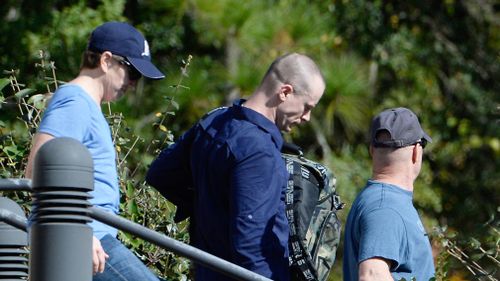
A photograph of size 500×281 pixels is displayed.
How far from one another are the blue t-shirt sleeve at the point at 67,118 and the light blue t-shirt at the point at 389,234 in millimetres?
892

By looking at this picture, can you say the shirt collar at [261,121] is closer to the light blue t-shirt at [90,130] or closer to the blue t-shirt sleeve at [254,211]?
the blue t-shirt sleeve at [254,211]

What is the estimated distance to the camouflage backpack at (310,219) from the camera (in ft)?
14.8

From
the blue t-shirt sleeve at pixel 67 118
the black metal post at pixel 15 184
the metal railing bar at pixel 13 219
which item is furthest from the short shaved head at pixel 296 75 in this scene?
the metal railing bar at pixel 13 219

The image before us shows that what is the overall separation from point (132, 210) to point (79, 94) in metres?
0.95

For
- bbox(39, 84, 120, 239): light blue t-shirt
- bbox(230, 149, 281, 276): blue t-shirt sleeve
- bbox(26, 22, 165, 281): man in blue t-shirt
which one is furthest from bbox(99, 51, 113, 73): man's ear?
bbox(230, 149, 281, 276): blue t-shirt sleeve

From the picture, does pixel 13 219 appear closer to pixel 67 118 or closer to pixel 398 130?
pixel 67 118

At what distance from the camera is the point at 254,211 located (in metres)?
4.33

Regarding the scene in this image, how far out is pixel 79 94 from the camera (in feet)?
14.2

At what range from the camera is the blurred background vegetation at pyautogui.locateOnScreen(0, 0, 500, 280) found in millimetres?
11281

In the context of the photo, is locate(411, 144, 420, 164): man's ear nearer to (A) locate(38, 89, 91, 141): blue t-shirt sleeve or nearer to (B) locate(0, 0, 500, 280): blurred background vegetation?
(A) locate(38, 89, 91, 141): blue t-shirt sleeve

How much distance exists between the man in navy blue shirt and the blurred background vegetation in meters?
5.51

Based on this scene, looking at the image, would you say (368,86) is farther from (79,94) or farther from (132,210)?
(79,94)

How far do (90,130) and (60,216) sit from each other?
993 millimetres

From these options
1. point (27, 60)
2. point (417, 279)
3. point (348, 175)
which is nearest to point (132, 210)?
point (417, 279)
